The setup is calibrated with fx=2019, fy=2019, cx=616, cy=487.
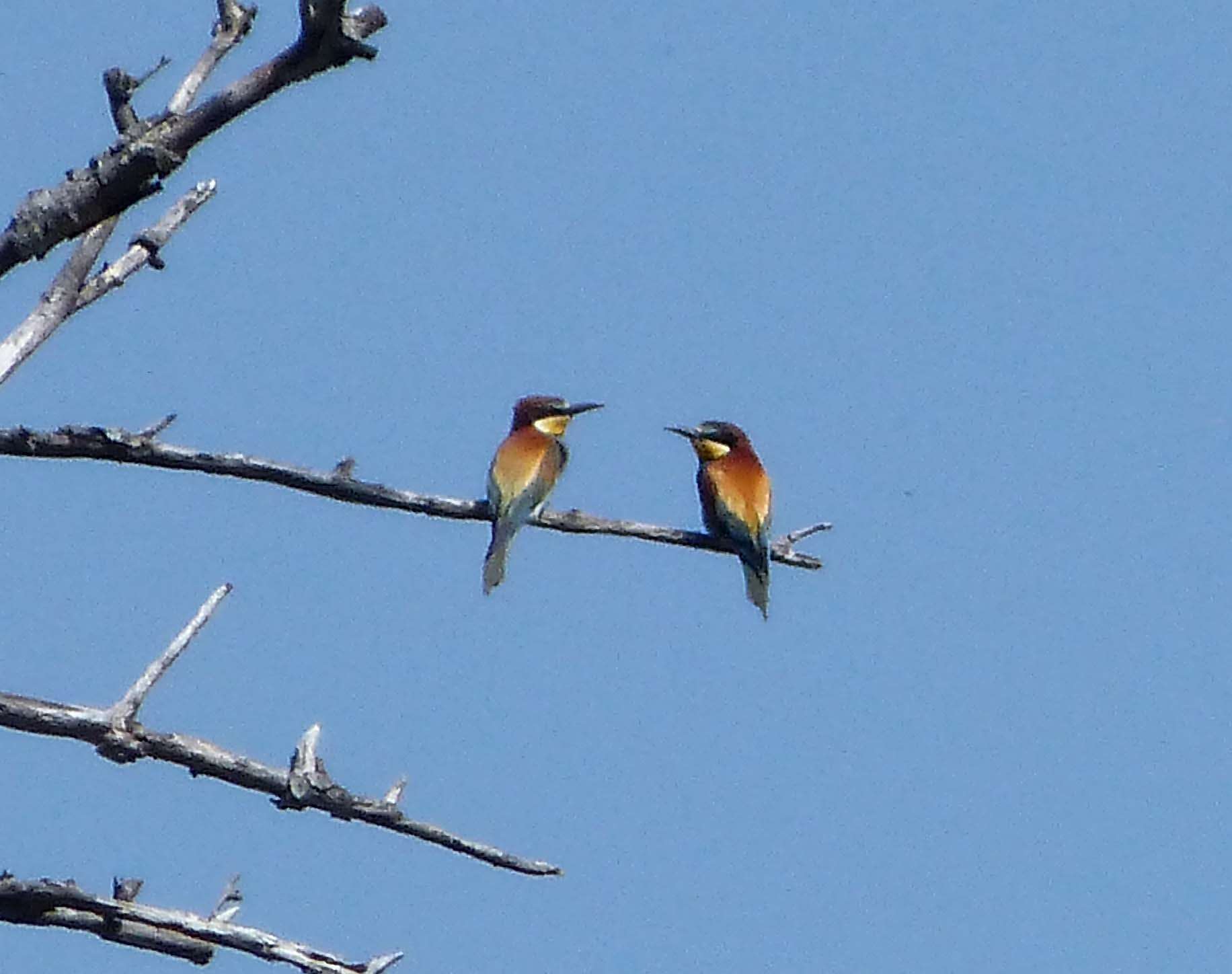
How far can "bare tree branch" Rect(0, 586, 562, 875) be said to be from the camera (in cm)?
321

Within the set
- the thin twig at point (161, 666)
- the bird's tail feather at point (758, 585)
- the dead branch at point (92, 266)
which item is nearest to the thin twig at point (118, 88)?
the dead branch at point (92, 266)

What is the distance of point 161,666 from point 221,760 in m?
0.19

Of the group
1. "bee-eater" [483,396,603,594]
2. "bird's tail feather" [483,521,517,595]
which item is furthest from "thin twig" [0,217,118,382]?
"bird's tail feather" [483,521,517,595]

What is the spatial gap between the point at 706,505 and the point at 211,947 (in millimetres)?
4504

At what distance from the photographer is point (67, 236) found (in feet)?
9.46

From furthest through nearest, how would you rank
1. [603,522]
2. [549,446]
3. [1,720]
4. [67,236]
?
[549,446] < [603,522] < [1,720] < [67,236]

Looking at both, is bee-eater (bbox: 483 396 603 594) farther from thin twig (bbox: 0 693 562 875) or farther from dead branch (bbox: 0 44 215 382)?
thin twig (bbox: 0 693 562 875)

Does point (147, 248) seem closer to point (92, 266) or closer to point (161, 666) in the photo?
point (92, 266)

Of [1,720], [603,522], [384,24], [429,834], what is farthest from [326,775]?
[603,522]

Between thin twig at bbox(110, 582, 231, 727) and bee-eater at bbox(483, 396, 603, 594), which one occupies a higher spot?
thin twig at bbox(110, 582, 231, 727)

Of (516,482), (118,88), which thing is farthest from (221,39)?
(516,482)

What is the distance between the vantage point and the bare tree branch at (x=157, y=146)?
2842mm

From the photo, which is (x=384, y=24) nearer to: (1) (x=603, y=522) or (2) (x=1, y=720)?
(2) (x=1, y=720)

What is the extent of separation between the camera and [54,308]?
11.9 ft
